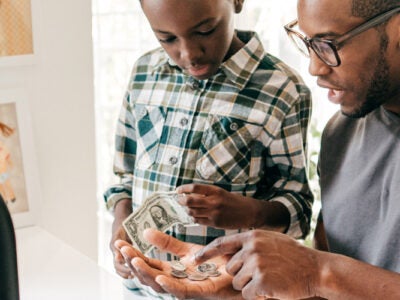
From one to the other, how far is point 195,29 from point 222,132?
0.28m

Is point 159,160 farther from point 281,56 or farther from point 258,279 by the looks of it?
point 281,56

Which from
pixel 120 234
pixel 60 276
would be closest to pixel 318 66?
pixel 120 234

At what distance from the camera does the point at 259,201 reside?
163 centimetres

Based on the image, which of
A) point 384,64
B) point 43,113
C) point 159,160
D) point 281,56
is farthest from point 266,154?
point 281,56

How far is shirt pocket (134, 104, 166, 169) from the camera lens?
5.82ft

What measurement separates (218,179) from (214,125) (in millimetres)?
135

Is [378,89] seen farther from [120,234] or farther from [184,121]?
[120,234]

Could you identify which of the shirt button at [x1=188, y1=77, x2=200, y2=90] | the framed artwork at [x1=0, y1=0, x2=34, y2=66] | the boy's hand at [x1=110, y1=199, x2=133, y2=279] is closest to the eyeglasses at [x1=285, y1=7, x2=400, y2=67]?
the shirt button at [x1=188, y1=77, x2=200, y2=90]

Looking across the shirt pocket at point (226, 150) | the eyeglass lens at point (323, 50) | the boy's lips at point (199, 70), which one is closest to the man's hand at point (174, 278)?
the shirt pocket at point (226, 150)

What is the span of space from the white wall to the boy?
61cm

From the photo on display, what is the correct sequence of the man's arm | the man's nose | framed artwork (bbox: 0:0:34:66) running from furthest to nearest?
framed artwork (bbox: 0:0:34:66) < the man's nose < the man's arm

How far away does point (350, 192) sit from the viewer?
1.51 metres

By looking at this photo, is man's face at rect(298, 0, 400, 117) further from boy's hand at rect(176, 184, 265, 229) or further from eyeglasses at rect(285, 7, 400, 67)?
boy's hand at rect(176, 184, 265, 229)

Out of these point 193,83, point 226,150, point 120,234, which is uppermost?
point 193,83
